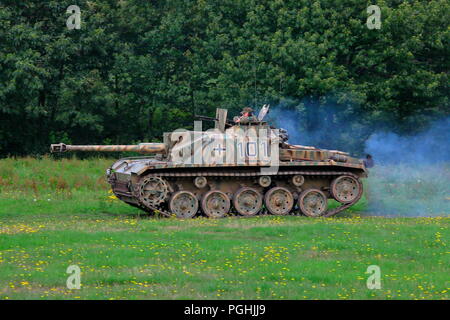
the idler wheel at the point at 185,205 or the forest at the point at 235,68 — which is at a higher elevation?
the forest at the point at 235,68

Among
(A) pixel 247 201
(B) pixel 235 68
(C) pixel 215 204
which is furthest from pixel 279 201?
(B) pixel 235 68

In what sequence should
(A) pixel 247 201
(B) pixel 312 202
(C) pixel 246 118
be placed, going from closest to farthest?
(A) pixel 247 201
(B) pixel 312 202
(C) pixel 246 118

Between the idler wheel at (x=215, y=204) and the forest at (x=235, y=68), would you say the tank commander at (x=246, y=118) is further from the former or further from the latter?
the forest at (x=235, y=68)

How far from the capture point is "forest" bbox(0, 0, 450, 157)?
35.8 meters

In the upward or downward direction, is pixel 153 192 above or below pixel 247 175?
below

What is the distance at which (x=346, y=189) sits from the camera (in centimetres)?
2516

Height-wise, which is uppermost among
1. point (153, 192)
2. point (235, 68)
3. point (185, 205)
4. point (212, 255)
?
point (235, 68)

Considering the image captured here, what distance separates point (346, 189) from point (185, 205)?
455 cm

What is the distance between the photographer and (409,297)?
13.1 meters

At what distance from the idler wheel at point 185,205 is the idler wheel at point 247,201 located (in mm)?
1138

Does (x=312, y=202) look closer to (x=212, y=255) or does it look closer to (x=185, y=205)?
(x=185, y=205)

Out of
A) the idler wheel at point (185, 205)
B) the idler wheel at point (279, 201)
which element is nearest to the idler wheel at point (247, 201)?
the idler wheel at point (279, 201)

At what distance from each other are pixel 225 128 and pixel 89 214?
14.9 ft

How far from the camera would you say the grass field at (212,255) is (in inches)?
535
